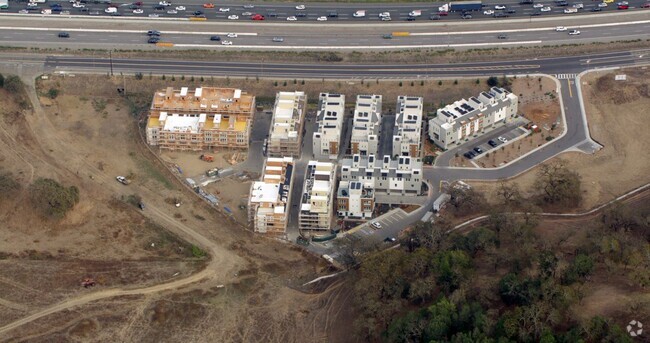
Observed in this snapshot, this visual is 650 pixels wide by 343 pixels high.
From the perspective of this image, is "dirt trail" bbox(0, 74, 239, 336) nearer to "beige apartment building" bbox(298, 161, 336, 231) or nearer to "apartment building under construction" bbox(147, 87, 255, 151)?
"beige apartment building" bbox(298, 161, 336, 231)

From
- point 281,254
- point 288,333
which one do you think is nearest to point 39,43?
point 281,254

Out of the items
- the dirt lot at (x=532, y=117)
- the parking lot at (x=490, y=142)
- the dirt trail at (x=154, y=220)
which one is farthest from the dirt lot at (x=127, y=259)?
the dirt lot at (x=532, y=117)

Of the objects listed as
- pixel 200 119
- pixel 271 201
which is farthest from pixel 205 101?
pixel 271 201

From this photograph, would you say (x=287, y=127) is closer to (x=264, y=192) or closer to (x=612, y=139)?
(x=264, y=192)

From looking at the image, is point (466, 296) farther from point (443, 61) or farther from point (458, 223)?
point (443, 61)

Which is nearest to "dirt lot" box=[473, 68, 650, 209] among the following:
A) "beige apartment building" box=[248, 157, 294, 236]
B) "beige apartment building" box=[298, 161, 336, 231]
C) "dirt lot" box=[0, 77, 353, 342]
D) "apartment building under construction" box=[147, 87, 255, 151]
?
"beige apartment building" box=[298, 161, 336, 231]

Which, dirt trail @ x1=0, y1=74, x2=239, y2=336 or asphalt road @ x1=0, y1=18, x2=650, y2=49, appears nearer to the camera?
dirt trail @ x1=0, y1=74, x2=239, y2=336

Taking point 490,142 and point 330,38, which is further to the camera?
point 330,38
